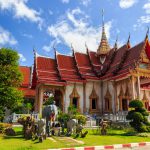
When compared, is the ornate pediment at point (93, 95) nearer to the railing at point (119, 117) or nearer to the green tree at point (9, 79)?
the railing at point (119, 117)

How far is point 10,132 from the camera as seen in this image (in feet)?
36.4

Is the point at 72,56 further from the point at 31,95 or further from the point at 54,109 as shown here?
the point at 54,109

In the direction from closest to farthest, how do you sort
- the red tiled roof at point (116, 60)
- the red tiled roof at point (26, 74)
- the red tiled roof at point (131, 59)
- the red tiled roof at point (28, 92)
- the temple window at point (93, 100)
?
the red tiled roof at point (131, 59)
the red tiled roof at point (116, 60)
the temple window at point (93, 100)
the red tiled roof at point (28, 92)
the red tiled roof at point (26, 74)

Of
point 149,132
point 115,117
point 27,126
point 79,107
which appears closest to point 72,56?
point 79,107

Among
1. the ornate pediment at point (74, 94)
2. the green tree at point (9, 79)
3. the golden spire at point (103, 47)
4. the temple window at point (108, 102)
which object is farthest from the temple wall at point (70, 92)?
the golden spire at point (103, 47)

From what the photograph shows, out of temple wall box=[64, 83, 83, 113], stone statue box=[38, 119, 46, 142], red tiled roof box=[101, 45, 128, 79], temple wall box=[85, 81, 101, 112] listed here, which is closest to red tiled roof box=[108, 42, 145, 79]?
red tiled roof box=[101, 45, 128, 79]

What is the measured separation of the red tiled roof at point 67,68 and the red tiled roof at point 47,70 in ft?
1.65

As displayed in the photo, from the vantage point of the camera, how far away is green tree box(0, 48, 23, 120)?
1634 centimetres

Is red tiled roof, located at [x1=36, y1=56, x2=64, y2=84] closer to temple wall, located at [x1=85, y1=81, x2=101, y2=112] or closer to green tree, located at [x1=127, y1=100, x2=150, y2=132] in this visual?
temple wall, located at [x1=85, y1=81, x2=101, y2=112]

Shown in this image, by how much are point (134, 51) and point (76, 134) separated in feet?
41.2

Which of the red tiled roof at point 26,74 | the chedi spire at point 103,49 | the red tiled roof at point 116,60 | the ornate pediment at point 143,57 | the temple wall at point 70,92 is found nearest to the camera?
the ornate pediment at point 143,57

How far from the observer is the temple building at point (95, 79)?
64.9 ft

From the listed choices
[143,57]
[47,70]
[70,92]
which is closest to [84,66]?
[70,92]

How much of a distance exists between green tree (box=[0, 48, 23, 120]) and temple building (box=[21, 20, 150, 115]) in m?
2.88
